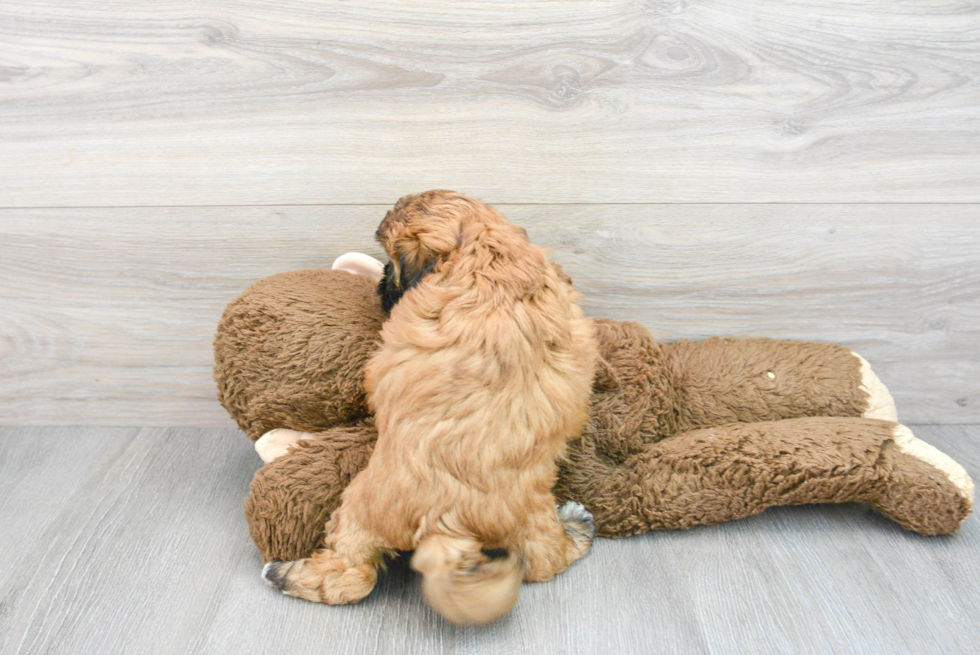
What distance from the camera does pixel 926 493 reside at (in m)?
1.13

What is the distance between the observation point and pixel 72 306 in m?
1.44

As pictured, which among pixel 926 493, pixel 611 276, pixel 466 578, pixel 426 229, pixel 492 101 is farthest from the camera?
pixel 611 276

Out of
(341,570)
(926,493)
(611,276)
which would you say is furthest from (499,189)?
(926,493)

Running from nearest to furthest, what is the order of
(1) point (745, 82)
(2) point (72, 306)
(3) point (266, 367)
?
(3) point (266, 367), (1) point (745, 82), (2) point (72, 306)

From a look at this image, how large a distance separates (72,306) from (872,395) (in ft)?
5.21

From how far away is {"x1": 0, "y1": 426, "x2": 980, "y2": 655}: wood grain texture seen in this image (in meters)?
0.97

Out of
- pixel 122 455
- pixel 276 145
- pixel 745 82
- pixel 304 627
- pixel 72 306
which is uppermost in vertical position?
pixel 745 82

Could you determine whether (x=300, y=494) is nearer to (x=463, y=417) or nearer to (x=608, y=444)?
(x=463, y=417)

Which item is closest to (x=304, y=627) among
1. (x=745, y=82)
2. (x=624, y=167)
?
(x=624, y=167)

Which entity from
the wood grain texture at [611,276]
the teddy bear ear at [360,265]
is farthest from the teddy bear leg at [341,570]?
the wood grain texture at [611,276]

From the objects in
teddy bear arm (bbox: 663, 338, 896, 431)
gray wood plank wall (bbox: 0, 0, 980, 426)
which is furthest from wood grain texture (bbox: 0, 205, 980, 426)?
teddy bear arm (bbox: 663, 338, 896, 431)

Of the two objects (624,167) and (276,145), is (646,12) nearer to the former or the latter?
(624,167)

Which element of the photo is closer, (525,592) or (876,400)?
(525,592)

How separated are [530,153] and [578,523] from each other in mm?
670
